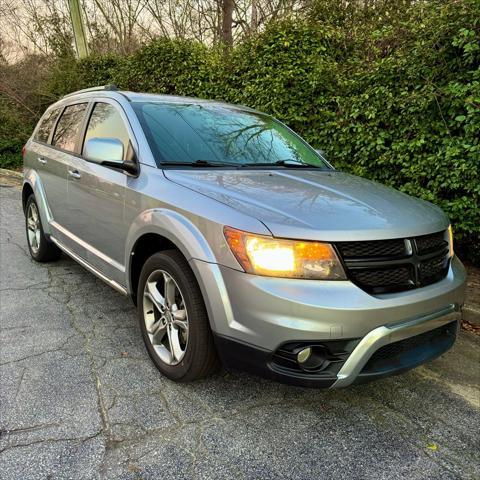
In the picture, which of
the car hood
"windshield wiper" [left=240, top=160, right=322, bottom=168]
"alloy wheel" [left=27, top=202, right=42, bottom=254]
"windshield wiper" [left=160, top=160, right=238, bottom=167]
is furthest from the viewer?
"alloy wheel" [left=27, top=202, right=42, bottom=254]

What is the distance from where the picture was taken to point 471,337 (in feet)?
11.8

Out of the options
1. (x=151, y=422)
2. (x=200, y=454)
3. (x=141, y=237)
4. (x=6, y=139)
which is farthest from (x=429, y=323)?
(x=6, y=139)

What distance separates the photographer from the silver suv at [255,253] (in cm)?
207

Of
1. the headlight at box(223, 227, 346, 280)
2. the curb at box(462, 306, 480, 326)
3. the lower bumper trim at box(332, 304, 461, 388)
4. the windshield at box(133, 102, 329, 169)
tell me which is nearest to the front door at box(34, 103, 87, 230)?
the windshield at box(133, 102, 329, 169)

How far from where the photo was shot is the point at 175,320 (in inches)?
103

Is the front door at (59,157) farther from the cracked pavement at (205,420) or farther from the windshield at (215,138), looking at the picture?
the cracked pavement at (205,420)

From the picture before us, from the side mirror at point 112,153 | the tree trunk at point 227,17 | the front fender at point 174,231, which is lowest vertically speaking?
the front fender at point 174,231

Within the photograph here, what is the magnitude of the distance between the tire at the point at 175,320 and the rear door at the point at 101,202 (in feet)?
1.28

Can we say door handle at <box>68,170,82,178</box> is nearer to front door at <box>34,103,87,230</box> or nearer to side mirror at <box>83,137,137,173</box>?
front door at <box>34,103,87,230</box>

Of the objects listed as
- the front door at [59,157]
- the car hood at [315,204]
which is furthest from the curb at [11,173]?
the car hood at [315,204]

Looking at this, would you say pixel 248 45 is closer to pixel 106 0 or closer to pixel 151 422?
pixel 151 422

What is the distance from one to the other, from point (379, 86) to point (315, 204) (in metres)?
3.10

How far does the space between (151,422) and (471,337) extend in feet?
8.77

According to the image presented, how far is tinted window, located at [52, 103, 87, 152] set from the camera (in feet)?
13.1
